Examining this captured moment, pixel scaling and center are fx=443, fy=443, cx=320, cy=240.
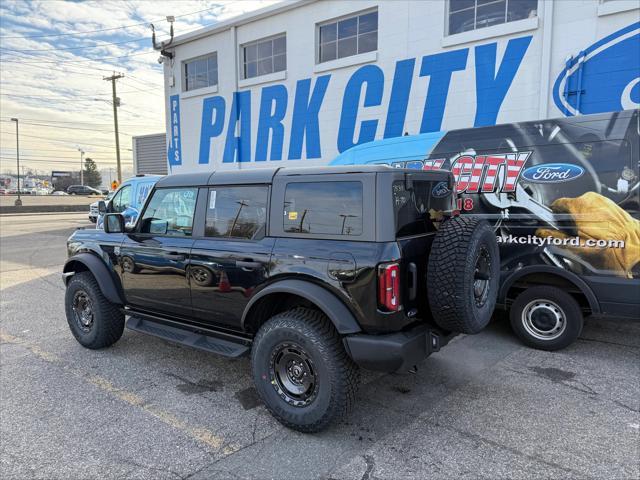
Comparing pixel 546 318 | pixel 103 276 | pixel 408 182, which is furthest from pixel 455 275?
pixel 103 276

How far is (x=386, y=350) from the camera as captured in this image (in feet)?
9.07

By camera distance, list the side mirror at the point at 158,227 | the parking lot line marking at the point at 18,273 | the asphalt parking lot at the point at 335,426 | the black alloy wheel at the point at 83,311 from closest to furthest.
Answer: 1. the asphalt parking lot at the point at 335,426
2. the side mirror at the point at 158,227
3. the black alloy wheel at the point at 83,311
4. the parking lot line marking at the point at 18,273

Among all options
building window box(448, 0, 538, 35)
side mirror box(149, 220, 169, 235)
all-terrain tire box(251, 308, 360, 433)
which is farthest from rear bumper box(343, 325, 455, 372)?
building window box(448, 0, 538, 35)

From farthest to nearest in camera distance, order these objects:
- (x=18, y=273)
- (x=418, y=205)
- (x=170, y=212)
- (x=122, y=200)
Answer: (x=122, y=200)
(x=18, y=273)
(x=170, y=212)
(x=418, y=205)

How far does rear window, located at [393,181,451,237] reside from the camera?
2984 millimetres

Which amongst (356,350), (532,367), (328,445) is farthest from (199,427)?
(532,367)

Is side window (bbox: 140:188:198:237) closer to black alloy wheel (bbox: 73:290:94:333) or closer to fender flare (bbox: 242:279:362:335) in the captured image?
black alloy wheel (bbox: 73:290:94:333)

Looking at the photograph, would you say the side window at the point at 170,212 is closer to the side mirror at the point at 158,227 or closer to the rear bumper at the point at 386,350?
the side mirror at the point at 158,227

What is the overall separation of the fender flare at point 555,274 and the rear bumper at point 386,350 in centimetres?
222

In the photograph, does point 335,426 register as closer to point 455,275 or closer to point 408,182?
point 455,275

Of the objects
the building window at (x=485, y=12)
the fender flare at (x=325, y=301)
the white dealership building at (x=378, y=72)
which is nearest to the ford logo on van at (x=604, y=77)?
the white dealership building at (x=378, y=72)

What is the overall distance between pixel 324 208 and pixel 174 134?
13491 mm

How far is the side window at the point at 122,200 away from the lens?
1028 centimetres

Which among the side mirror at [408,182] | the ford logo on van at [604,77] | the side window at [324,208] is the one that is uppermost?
the ford logo on van at [604,77]
